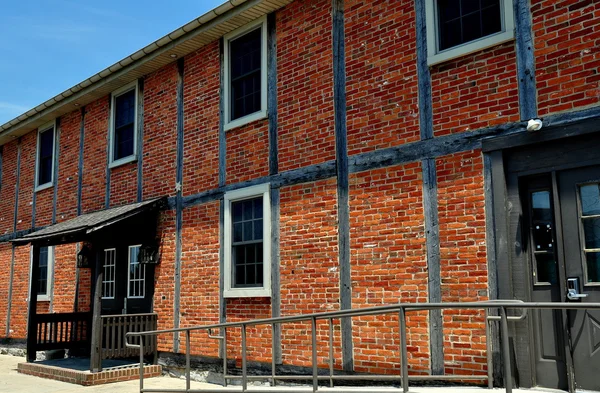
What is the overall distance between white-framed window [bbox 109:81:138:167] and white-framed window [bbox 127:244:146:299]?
1863 millimetres

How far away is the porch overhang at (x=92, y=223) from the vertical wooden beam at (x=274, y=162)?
291 centimetres

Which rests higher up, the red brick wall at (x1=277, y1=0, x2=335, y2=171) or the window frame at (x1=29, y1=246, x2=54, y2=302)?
the red brick wall at (x1=277, y1=0, x2=335, y2=171)

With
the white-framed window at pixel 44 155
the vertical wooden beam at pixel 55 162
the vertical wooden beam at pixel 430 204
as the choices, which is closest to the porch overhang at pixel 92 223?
the vertical wooden beam at pixel 55 162

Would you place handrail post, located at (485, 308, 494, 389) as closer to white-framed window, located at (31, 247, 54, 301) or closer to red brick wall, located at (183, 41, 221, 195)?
red brick wall, located at (183, 41, 221, 195)

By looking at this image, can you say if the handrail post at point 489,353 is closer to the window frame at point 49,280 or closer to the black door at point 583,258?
the black door at point 583,258

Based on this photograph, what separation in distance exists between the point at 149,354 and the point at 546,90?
792 centimetres

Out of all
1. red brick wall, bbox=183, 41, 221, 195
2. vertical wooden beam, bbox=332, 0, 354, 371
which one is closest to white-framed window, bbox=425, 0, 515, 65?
vertical wooden beam, bbox=332, 0, 354, 371

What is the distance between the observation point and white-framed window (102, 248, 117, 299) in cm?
1234

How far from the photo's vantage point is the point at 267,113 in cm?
941

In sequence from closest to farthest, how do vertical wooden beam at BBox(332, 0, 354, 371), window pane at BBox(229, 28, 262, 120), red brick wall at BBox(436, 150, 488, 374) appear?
red brick wall at BBox(436, 150, 488, 374) < vertical wooden beam at BBox(332, 0, 354, 371) < window pane at BBox(229, 28, 262, 120)

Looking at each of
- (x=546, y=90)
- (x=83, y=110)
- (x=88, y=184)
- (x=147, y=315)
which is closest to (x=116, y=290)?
(x=147, y=315)

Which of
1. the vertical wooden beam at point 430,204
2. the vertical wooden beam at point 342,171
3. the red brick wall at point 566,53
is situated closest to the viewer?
the red brick wall at point 566,53

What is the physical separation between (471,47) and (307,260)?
140 inches

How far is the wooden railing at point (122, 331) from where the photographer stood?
10312 mm
